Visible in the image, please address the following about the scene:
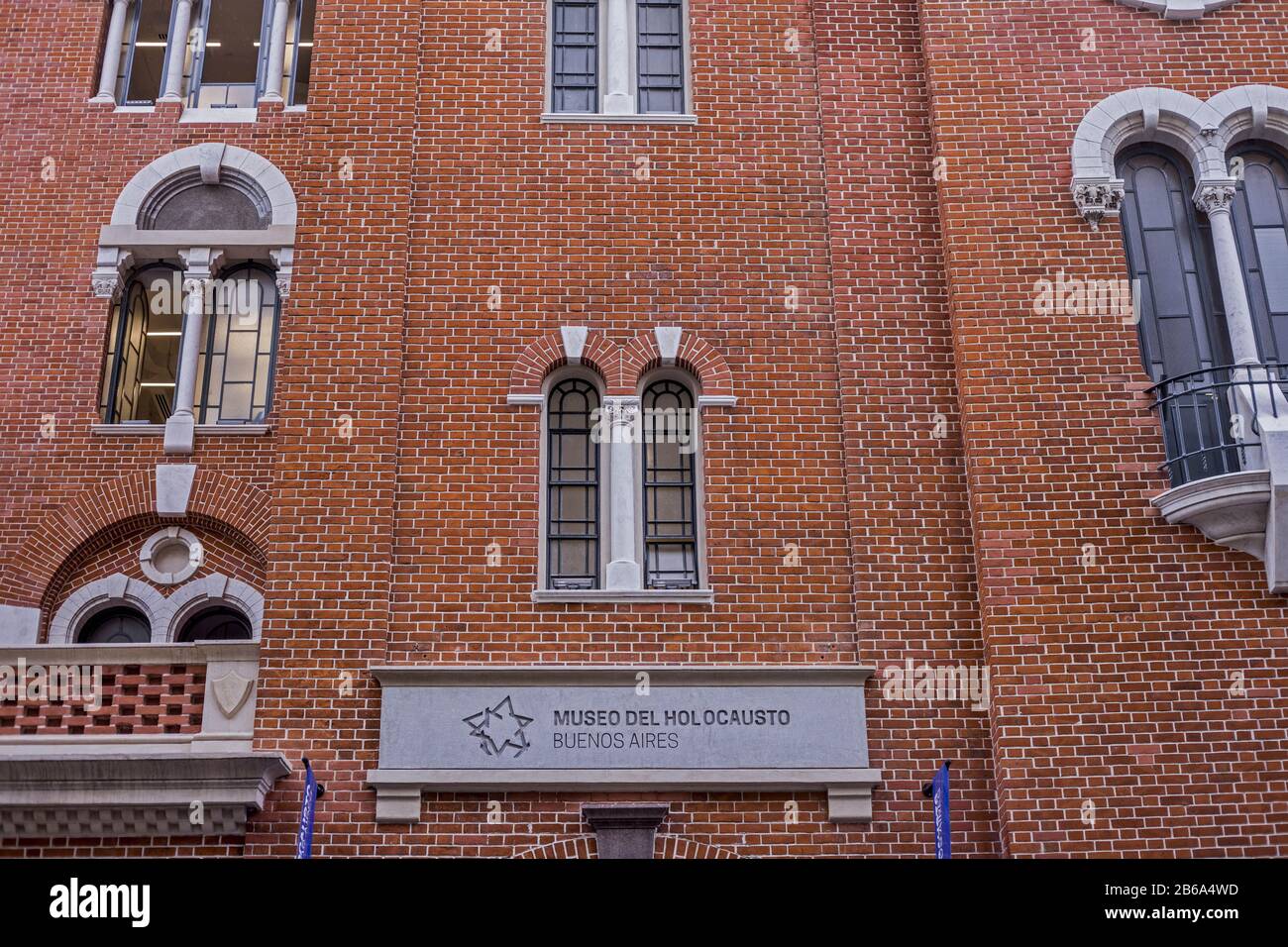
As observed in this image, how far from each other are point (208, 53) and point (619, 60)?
4.56 meters

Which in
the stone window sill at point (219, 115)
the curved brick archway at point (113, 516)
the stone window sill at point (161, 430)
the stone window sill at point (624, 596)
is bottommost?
the stone window sill at point (624, 596)

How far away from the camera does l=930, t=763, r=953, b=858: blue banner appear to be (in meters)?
11.4

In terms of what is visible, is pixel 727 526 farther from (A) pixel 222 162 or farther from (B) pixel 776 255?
(A) pixel 222 162

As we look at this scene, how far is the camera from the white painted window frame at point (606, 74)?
14500 mm

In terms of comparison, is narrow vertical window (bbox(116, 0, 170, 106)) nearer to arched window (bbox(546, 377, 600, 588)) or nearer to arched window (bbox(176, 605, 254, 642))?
arched window (bbox(176, 605, 254, 642))

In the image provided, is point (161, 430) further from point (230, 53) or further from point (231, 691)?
point (230, 53)

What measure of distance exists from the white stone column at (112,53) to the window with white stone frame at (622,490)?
5892mm

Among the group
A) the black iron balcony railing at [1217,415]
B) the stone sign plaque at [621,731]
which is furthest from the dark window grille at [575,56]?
the black iron balcony railing at [1217,415]

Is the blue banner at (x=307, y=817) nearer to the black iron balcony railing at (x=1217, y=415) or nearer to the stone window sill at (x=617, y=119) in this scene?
the stone window sill at (x=617, y=119)

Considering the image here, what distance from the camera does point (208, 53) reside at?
15516 mm

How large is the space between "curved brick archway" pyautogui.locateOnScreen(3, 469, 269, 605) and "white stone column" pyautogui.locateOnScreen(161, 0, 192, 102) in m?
4.37

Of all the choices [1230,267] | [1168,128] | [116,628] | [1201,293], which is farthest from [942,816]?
[116,628]

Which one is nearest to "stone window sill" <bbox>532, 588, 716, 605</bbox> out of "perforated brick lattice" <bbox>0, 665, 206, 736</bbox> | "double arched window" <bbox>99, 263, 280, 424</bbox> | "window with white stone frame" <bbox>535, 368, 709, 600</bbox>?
"window with white stone frame" <bbox>535, 368, 709, 600</bbox>
